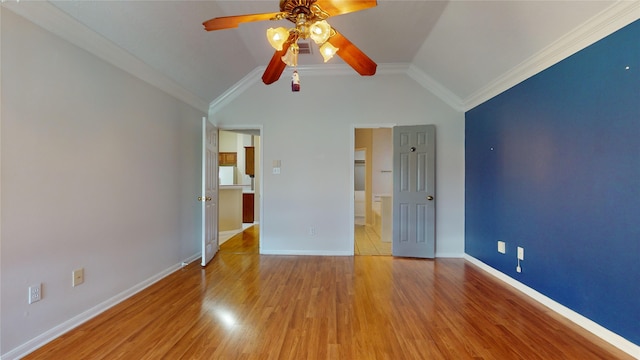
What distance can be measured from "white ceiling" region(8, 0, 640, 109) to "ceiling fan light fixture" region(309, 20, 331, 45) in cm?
140

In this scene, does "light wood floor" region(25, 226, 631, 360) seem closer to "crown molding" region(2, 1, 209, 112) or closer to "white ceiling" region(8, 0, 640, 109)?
"crown molding" region(2, 1, 209, 112)

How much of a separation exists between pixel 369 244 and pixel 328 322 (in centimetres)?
267

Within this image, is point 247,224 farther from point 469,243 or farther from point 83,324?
point 469,243

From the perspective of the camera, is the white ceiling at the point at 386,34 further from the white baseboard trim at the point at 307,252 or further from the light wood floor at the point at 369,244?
the light wood floor at the point at 369,244

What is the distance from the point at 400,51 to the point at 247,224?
5.28 m

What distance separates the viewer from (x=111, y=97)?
2.35 m

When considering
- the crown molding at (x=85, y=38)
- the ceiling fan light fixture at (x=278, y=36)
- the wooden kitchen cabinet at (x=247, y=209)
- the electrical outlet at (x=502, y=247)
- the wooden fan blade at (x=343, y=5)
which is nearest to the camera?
the wooden fan blade at (x=343, y=5)

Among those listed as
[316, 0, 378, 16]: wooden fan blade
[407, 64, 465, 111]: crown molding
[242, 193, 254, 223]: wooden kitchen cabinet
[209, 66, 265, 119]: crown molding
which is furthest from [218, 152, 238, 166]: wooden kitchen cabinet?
[316, 0, 378, 16]: wooden fan blade

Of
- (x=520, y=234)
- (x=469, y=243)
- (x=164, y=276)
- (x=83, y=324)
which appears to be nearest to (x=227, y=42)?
(x=164, y=276)

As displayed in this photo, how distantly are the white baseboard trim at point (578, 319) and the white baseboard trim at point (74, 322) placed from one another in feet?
13.2

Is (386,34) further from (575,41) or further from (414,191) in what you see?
(414,191)

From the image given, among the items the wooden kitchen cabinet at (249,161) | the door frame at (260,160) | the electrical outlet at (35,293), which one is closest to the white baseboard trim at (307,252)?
the door frame at (260,160)

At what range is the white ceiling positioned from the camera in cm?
205

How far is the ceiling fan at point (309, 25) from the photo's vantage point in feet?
4.67
